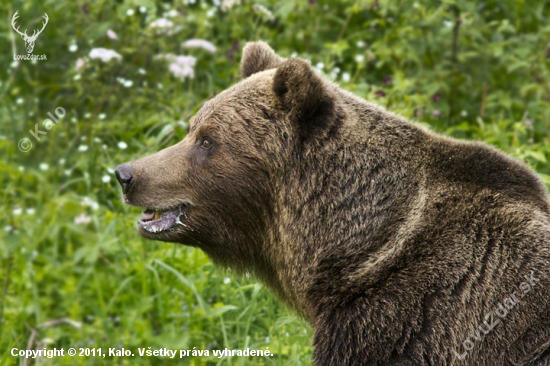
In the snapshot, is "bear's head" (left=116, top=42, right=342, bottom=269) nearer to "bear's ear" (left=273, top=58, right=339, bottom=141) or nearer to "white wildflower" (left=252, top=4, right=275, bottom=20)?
"bear's ear" (left=273, top=58, right=339, bottom=141)

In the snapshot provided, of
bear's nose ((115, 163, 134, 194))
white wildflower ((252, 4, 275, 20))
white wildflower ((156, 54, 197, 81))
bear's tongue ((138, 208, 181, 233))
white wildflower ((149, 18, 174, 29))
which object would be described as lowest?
white wildflower ((156, 54, 197, 81))

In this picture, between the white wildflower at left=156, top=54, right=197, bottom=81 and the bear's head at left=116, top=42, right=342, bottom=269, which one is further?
the white wildflower at left=156, top=54, right=197, bottom=81

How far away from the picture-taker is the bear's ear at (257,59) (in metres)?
4.91

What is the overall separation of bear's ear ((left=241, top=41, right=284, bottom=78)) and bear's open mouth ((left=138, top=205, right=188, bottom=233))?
1103 millimetres

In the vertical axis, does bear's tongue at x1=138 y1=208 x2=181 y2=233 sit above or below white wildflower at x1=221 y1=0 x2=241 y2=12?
above

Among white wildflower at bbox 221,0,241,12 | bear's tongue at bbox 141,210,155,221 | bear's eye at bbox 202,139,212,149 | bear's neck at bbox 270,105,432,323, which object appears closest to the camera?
bear's neck at bbox 270,105,432,323

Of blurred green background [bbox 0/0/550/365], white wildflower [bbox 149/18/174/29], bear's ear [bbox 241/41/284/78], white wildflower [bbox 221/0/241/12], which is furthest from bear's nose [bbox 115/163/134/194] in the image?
white wildflower [bbox 221/0/241/12]

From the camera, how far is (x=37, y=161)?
7.82m

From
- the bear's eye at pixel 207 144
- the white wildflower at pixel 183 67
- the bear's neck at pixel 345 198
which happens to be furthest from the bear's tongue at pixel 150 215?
the white wildflower at pixel 183 67

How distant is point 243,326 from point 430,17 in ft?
12.7

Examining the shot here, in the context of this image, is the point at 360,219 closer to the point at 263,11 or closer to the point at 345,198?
the point at 345,198

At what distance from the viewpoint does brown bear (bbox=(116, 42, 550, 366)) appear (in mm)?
3764

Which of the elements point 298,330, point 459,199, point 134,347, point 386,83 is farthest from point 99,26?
point 459,199

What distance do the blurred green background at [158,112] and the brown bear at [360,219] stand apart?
41.3 inches
